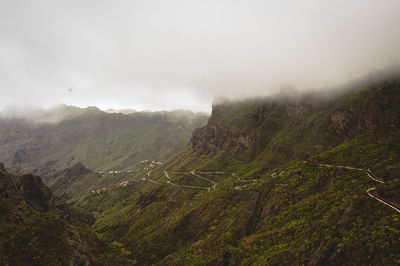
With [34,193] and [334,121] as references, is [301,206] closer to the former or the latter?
[334,121]

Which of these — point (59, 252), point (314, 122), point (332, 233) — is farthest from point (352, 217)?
point (314, 122)

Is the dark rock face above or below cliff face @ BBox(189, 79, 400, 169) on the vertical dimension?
below

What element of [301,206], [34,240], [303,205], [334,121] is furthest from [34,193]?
[334,121]

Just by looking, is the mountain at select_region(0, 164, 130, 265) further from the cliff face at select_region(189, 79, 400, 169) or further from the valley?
the cliff face at select_region(189, 79, 400, 169)

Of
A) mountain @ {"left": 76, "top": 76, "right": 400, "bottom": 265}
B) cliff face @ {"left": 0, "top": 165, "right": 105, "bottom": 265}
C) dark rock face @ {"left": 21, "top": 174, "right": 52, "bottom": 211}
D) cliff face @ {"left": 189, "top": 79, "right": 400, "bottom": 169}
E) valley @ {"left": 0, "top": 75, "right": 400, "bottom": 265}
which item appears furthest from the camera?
cliff face @ {"left": 189, "top": 79, "right": 400, "bottom": 169}

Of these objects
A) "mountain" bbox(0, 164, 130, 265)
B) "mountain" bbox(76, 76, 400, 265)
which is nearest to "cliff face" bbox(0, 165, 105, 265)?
"mountain" bbox(0, 164, 130, 265)

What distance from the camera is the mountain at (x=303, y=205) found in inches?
1748

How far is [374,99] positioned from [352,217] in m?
119

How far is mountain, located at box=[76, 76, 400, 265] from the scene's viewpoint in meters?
44.4

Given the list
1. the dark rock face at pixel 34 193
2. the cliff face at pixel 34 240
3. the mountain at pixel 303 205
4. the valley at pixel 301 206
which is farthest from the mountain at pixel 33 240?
the mountain at pixel 303 205

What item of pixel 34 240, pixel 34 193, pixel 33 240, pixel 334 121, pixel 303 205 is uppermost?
pixel 334 121

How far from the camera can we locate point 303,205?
76000 millimetres

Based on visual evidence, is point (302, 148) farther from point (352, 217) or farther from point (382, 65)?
point (352, 217)

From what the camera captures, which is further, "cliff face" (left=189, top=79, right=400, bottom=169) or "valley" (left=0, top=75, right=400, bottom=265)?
"cliff face" (left=189, top=79, right=400, bottom=169)
